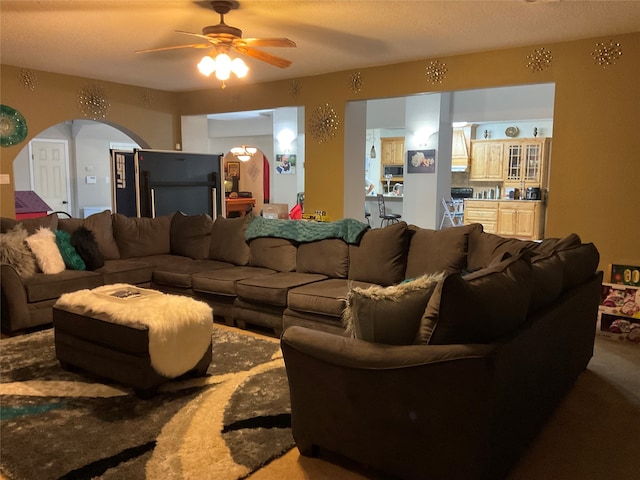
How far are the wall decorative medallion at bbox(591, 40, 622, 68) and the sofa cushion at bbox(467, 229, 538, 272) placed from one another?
2127 mm

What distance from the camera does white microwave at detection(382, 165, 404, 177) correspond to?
1248cm

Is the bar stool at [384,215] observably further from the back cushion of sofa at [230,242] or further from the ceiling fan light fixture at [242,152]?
the back cushion of sofa at [230,242]

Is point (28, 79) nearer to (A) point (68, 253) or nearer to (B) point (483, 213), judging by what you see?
(A) point (68, 253)

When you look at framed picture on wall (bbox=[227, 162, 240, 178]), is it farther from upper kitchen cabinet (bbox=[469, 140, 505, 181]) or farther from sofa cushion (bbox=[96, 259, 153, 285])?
sofa cushion (bbox=[96, 259, 153, 285])

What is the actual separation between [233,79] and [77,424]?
5404 mm

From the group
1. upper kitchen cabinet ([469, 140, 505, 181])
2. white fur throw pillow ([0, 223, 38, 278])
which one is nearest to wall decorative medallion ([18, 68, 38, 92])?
white fur throw pillow ([0, 223, 38, 278])

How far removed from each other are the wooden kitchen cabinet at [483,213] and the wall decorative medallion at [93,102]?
7229 millimetres

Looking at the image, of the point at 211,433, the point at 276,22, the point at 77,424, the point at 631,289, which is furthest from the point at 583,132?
the point at 77,424

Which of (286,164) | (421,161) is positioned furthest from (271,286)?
(286,164)

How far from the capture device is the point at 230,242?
5.16 meters

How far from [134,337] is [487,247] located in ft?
8.11

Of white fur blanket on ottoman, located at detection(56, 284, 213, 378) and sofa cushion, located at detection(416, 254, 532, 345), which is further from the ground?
A: sofa cushion, located at detection(416, 254, 532, 345)

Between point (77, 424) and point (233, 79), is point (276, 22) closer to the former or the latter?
point (233, 79)

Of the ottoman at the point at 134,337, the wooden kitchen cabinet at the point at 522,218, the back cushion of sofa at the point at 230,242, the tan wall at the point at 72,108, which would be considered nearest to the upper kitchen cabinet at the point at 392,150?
the wooden kitchen cabinet at the point at 522,218
